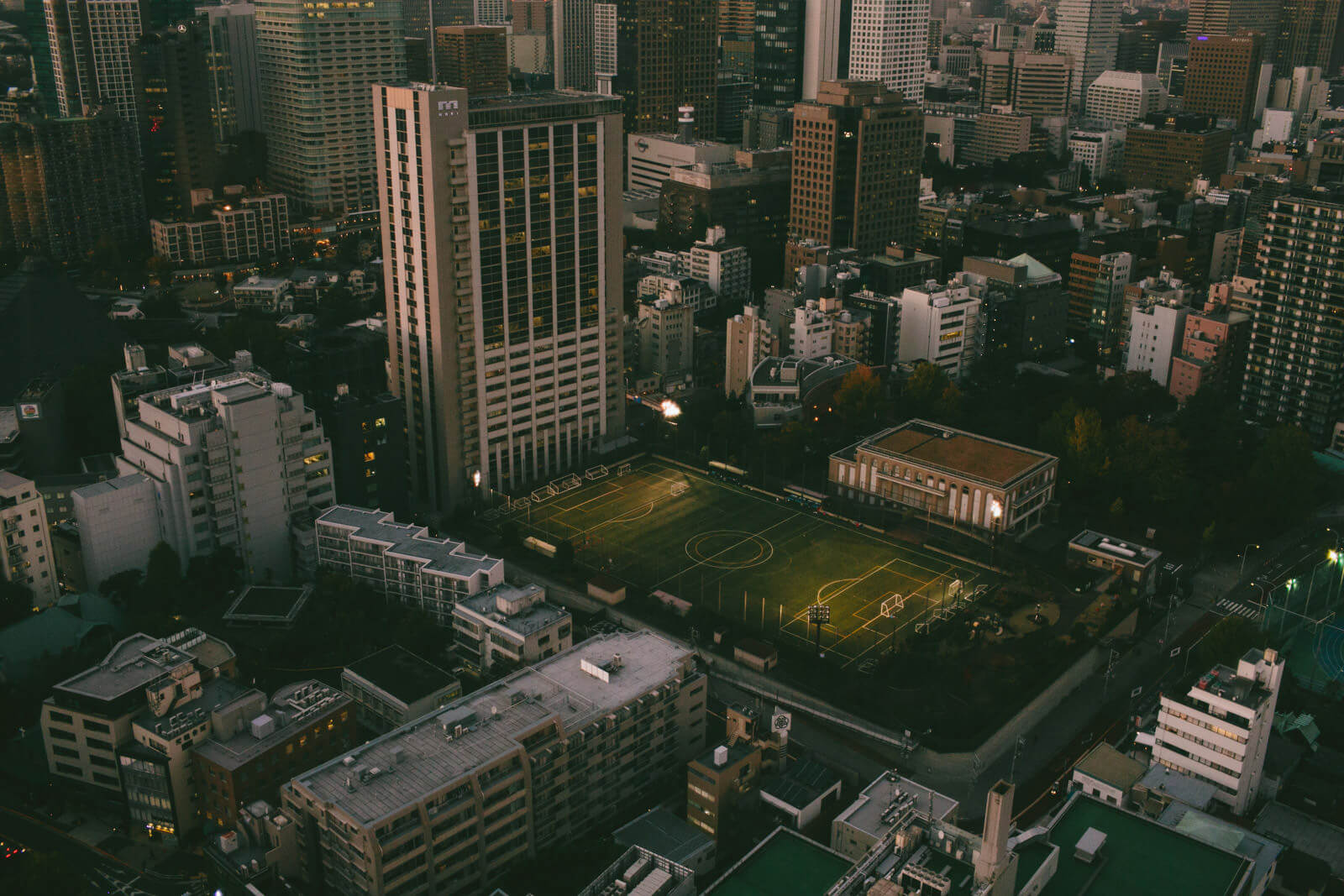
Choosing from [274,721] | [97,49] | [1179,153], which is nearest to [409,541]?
[274,721]

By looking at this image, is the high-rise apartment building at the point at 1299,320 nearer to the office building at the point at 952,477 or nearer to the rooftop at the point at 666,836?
the office building at the point at 952,477

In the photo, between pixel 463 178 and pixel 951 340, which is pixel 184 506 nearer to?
pixel 463 178

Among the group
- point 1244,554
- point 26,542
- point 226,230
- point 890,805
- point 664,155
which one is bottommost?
point 1244,554

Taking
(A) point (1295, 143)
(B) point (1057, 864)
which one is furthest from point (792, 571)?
(A) point (1295, 143)

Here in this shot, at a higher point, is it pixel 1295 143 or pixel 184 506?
pixel 1295 143

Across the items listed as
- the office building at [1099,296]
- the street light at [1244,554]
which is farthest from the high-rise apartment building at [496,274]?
the office building at [1099,296]

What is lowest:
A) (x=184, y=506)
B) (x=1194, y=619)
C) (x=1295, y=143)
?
(x=1194, y=619)

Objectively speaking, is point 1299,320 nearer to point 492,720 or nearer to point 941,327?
point 941,327
